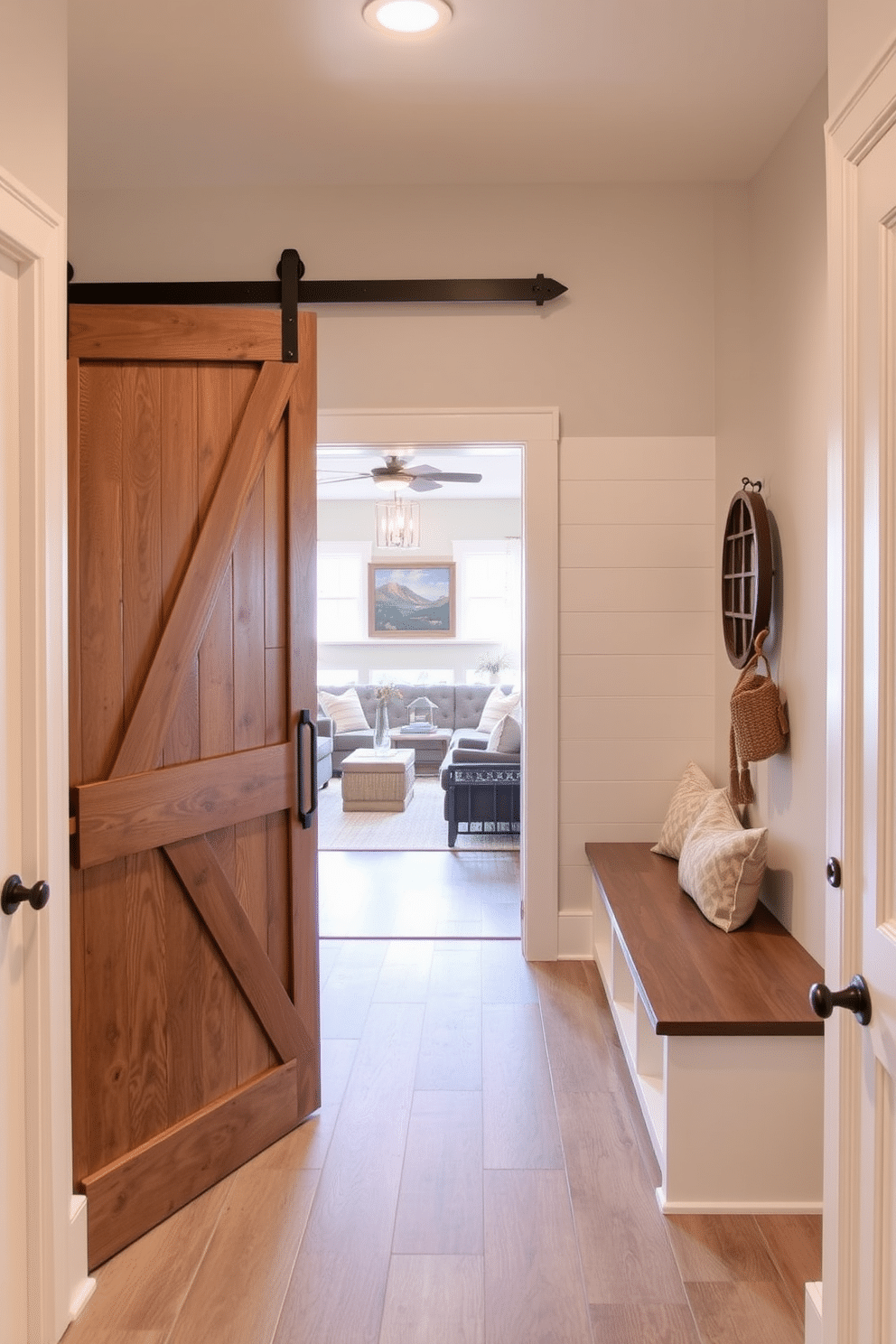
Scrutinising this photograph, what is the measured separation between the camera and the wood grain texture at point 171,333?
2.33m

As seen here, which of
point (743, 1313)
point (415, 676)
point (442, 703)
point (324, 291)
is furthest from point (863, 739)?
point (415, 676)

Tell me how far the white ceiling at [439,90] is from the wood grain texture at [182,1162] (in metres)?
2.76

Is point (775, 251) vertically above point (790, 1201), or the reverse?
point (775, 251)

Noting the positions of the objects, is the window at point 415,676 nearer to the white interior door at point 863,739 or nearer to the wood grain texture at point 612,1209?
the wood grain texture at point 612,1209

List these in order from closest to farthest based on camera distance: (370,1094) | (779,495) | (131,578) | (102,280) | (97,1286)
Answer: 1. (97,1286)
2. (131,578)
3. (370,1094)
4. (779,495)
5. (102,280)

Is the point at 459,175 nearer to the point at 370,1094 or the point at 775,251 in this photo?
the point at 775,251

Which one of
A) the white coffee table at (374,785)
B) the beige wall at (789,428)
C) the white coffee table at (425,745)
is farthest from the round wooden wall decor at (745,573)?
the white coffee table at (425,745)

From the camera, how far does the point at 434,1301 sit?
2.02 metres

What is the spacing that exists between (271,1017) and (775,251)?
9.17 feet

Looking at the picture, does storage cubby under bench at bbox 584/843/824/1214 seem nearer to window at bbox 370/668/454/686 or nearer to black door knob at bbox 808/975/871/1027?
black door knob at bbox 808/975/871/1027

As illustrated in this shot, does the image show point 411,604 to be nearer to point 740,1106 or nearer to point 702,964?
point 702,964

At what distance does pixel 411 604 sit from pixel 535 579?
6.62 metres

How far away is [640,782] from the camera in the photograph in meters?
3.91

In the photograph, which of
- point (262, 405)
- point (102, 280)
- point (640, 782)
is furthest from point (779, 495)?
point (102, 280)
